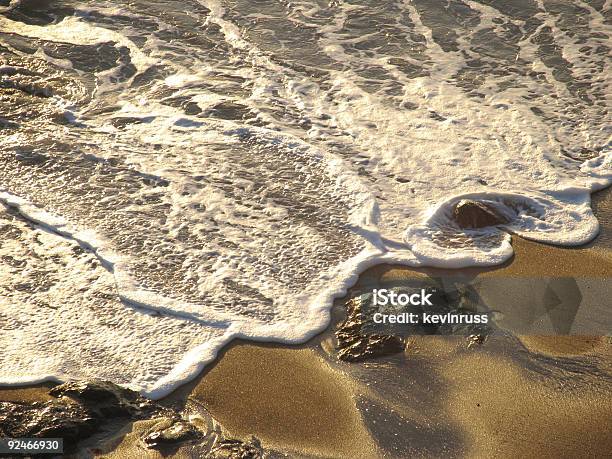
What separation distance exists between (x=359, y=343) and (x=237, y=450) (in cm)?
95

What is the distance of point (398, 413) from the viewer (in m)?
3.57

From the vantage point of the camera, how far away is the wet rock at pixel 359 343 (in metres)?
3.93

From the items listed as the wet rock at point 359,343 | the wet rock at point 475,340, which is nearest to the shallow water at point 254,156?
the wet rock at point 359,343

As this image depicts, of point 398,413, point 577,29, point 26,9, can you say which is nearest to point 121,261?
point 398,413

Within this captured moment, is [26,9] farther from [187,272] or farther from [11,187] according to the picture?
[187,272]

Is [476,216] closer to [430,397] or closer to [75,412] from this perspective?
[430,397]

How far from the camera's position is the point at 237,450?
11.1 ft

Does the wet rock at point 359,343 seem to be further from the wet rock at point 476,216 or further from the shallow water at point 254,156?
the wet rock at point 476,216

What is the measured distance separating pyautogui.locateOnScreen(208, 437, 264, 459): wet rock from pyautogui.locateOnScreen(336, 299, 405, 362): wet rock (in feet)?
2.41

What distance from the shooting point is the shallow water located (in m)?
4.25

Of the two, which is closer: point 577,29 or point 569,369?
point 569,369

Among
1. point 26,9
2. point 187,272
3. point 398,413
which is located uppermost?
point 398,413

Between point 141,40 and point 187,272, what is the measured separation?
387 centimetres

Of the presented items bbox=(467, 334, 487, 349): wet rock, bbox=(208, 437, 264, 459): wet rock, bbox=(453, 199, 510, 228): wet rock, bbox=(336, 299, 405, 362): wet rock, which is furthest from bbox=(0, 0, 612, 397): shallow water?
bbox=(467, 334, 487, 349): wet rock
